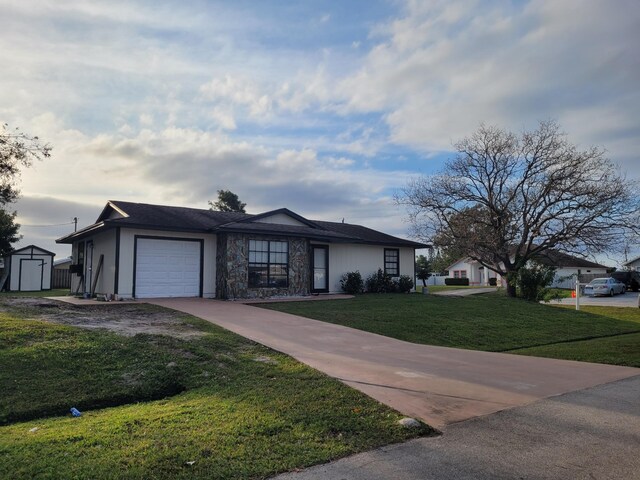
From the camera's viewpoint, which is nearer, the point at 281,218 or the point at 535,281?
the point at 281,218

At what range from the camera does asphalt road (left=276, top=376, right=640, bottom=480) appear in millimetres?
3934

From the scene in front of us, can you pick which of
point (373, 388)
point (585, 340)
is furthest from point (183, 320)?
point (585, 340)

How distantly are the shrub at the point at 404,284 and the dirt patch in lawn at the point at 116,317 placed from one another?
1391 cm

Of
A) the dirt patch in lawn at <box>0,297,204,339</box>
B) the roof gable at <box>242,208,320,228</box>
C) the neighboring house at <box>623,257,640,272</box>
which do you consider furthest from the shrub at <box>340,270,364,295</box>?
the neighboring house at <box>623,257,640,272</box>

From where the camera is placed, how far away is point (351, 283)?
2241cm

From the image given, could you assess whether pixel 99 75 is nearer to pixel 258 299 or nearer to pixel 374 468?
pixel 258 299

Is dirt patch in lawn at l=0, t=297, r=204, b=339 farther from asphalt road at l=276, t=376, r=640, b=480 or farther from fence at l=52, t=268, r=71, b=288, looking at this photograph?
fence at l=52, t=268, r=71, b=288

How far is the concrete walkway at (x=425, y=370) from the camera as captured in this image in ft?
19.9

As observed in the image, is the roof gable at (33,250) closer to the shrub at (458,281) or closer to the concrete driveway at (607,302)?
the concrete driveway at (607,302)

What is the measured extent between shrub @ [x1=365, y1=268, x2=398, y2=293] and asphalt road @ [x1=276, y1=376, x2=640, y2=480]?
17.5 metres

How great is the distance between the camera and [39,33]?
1067 centimetres

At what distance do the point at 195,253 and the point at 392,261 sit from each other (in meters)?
11.0

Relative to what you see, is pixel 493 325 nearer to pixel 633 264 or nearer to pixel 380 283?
pixel 380 283

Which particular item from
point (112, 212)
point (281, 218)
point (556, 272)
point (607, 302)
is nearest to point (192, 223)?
point (281, 218)
